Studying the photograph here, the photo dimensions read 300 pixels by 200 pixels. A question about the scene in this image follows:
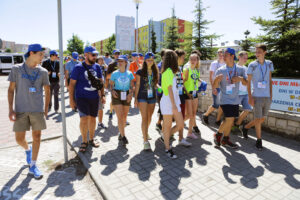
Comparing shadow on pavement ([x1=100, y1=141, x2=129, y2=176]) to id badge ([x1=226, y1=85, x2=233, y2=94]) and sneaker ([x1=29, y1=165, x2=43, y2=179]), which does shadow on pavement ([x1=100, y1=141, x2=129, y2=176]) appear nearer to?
sneaker ([x1=29, y1=165, x2=43, y2=179])

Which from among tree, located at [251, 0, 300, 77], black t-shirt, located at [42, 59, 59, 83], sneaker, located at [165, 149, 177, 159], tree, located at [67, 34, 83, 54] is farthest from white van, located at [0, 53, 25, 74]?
sneaker, located at [165, 149, 177, 159]

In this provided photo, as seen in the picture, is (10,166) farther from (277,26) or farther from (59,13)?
(277,26)

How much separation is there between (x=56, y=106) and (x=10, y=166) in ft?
13.8

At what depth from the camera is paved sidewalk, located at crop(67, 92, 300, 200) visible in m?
2.76

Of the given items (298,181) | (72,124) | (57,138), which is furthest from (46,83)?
(298,181)

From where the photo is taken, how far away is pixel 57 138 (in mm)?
4996

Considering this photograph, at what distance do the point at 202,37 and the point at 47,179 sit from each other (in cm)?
1849

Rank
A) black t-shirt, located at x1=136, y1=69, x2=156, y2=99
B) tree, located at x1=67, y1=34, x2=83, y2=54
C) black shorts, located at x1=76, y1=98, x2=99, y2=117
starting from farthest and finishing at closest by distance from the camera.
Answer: tree, located at x1=67, y1=34, x2=83, y2=54 < black t-shirt, located at x1=136, y1=69, x2=156, y2=99 < black shorts, located at x1=76, y1=98, x2=99, y2=117

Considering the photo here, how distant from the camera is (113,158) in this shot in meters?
3.79

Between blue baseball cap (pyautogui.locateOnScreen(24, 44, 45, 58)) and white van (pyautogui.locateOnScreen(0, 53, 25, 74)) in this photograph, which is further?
white van (pyautogui.locateOnScreen(0, 53, 25, 74))

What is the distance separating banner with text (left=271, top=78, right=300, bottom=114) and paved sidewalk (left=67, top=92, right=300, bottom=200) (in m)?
0.79

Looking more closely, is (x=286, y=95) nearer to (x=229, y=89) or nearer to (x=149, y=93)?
(x=229, y=89)

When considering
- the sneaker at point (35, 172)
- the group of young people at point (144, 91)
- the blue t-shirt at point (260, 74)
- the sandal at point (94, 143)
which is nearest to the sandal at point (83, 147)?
the group of young people at point (144, 91)

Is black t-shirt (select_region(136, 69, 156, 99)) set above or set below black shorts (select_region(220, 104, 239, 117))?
above
